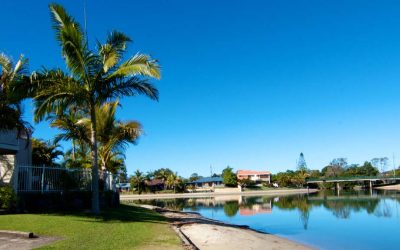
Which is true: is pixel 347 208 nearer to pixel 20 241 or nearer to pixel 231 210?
pixel 231 210

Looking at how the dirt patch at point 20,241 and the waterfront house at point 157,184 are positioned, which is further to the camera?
the waterfront house at point 157,184

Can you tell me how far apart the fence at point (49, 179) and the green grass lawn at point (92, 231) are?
2.20 meters

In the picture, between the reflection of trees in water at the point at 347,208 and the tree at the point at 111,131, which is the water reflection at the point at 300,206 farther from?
the tree at the point at 111,131

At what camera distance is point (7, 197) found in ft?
46.6

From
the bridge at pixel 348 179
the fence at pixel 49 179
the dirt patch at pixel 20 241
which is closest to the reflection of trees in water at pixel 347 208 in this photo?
the fence at pixel 49 179

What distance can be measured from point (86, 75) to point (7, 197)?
5.36 m

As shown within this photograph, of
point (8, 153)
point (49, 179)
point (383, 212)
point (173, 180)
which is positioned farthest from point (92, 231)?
point (173, 180)

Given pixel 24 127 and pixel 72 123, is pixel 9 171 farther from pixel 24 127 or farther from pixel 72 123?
pixel 72 123

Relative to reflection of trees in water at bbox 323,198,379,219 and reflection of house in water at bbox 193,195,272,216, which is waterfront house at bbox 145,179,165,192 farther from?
reflection of trees in water at bbox 323,198,379,219

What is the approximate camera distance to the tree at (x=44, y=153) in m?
26.0

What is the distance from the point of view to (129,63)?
16188mm

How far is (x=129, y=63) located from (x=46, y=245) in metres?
8.46

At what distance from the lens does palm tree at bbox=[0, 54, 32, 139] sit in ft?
49.6

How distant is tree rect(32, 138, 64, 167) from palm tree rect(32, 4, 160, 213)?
10554mm
